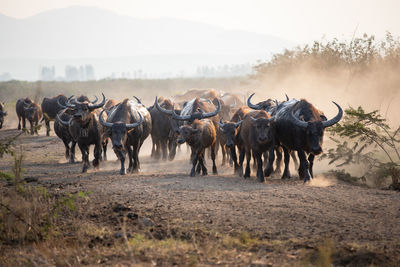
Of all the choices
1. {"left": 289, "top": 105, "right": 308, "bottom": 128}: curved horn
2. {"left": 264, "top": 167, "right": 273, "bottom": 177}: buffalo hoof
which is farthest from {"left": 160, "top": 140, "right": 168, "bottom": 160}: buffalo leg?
{"left": 289, "top": 105, "right": 308, "bottom": 128}: curved horn

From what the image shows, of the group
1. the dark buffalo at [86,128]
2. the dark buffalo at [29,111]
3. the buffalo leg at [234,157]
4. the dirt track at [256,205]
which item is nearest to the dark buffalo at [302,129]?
the dirt track at [256,205]

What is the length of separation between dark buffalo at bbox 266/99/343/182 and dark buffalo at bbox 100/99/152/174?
4.21 metres

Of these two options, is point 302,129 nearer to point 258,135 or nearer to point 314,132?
point 314,132

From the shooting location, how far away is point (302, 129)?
1279 cm

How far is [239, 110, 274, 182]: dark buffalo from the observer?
42.0 ft

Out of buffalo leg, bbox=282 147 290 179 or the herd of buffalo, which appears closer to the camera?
the herd of buffalo

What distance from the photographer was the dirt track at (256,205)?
8266 mm

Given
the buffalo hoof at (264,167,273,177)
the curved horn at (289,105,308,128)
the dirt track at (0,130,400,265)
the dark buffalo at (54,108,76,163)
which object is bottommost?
the dirt track at (0,130,400,265)

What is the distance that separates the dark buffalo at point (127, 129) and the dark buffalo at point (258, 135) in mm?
3263

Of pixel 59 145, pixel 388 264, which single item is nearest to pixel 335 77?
pixel 59 145

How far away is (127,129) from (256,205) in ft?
19.6

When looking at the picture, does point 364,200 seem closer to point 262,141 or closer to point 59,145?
point 262,141

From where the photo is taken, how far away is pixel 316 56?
1219 inches

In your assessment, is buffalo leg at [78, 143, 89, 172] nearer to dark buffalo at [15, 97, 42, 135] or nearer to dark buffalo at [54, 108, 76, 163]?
dark buffalo at [54, 108, 76, 163]
